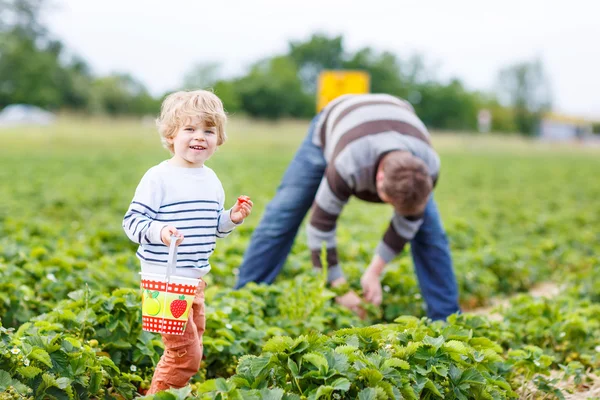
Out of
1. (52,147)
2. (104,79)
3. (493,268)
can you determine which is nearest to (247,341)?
(493,268)

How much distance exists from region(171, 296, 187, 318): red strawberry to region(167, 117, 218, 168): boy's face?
0.49 metres

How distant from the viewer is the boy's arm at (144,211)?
2305 mm

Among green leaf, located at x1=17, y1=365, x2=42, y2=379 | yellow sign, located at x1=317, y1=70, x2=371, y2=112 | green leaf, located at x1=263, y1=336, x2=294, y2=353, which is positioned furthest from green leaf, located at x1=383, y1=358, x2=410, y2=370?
yellow sign, located at x1=317, y1=70, x2=371, y2=112

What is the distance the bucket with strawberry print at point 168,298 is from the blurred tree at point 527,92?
95.2 m

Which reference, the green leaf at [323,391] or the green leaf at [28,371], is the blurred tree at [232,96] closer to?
the green leaf at [28,371]

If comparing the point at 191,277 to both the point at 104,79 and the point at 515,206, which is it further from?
the point at 104,79

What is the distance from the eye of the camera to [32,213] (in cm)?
858

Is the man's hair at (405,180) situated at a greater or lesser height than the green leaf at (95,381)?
greater

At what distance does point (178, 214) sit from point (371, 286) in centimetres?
215

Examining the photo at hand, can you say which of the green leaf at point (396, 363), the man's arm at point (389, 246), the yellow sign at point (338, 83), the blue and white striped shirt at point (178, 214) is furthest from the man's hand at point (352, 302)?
the yellow sign at point (338, 83)

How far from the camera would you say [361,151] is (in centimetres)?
379

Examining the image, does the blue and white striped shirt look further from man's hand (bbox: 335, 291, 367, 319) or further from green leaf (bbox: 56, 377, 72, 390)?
man's hand (bbox: 335, 291, 367, 319)

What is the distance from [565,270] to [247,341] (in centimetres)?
461

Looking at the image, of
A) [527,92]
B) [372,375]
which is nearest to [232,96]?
[372,375]
